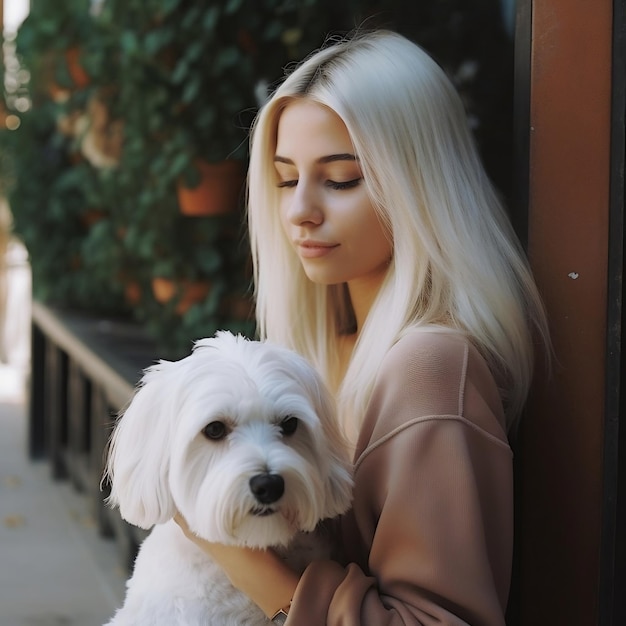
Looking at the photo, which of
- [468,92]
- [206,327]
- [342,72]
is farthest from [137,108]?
[342,72]

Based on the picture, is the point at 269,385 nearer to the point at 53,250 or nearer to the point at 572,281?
the point at 572,281

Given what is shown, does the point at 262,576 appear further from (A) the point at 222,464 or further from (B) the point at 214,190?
(B) the point at 214,190

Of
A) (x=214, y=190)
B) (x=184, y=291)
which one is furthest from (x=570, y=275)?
(x=184, y=291)

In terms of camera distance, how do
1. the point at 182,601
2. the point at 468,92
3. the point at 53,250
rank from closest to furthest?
the point at 182,601 < the point at 468,92 < the point at 53,250

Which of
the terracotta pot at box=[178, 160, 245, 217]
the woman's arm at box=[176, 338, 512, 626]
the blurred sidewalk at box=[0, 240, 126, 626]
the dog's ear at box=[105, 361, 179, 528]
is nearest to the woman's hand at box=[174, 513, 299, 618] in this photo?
the woman's arm at box=[176, 338, 512, 626]

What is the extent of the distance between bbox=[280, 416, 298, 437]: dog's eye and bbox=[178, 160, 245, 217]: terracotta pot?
6.68ft

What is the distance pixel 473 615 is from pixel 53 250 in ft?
14.7

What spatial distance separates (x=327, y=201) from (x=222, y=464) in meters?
0.57

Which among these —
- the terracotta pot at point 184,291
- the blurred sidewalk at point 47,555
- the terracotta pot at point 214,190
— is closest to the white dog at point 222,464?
the terracotta pot at point 214,190

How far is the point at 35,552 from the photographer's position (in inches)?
164

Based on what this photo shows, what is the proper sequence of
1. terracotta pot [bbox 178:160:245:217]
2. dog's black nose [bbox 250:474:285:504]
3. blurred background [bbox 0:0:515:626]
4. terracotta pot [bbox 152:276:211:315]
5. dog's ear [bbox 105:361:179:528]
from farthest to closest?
1. terracotta pot [bbox 152:276:211:315]
2. terracotta pot [bbox 178:160:245:217]
3. blurred background [bbox 0:0:515:626]
4. dog's ear [bbox 105:361:179:528]
5. dog's black nose [bbox 250:474:285:504]

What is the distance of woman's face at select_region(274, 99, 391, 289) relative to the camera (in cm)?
165

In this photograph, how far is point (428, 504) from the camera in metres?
1.36

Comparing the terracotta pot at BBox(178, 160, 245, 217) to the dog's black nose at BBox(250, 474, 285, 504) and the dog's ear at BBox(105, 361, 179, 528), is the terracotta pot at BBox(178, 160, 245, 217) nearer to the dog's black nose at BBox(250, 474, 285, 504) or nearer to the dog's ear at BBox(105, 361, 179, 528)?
the dog's ear at BBox(105, 361, 179, 528)
